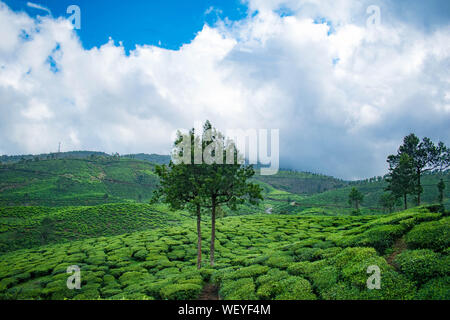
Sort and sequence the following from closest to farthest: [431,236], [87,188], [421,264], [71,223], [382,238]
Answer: [421,264] < [431,236] < [382,238] < [71,223] < [87,188]

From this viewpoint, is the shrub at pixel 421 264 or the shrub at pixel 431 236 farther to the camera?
the shrub at pixel 431 236

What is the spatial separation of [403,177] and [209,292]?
5157 centimetres

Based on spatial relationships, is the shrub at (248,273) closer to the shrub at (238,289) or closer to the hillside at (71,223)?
the shrub at (238,289)

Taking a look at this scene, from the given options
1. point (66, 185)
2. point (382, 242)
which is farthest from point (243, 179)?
point (66, 185)

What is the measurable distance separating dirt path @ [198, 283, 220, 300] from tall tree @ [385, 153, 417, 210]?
1889 inches

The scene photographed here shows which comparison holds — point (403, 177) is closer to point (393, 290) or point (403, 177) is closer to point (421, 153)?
point (421, 153)

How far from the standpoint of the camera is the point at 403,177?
4706cm

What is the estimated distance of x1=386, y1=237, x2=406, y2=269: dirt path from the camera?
11.4m

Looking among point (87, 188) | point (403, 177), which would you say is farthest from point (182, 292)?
point (87, 188)

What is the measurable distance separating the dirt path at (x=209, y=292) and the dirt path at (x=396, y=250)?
9.79 meters

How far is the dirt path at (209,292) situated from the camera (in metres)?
13.5

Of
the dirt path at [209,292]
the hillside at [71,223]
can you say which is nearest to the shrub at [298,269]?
the dirt path at [209,292]

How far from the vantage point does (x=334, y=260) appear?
42.8ft
